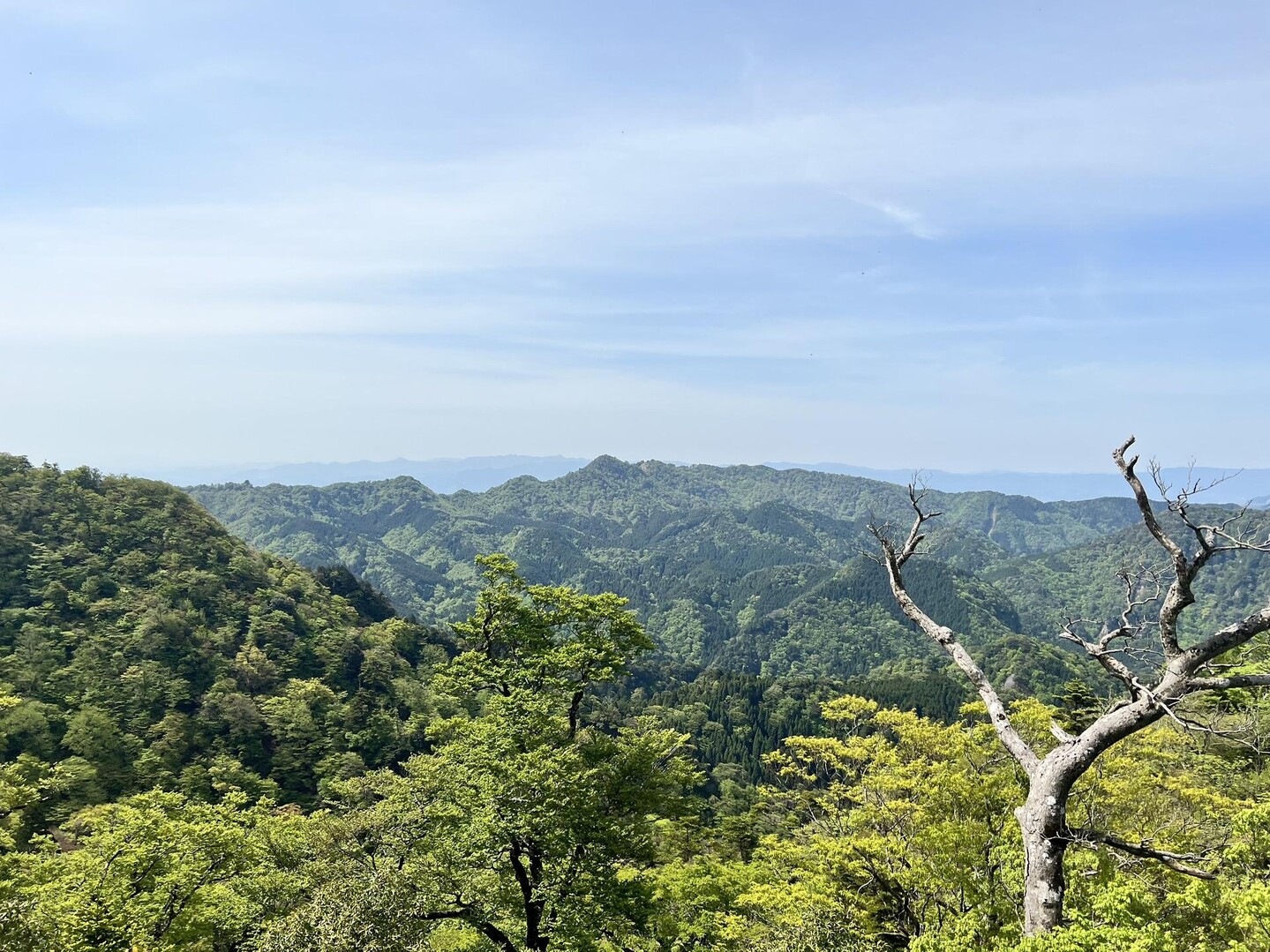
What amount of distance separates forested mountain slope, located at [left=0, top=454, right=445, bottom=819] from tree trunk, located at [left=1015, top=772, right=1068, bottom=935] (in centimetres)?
5101

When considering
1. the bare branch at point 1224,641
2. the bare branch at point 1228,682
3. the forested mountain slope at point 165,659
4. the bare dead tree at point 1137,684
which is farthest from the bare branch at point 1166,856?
the forested mountain slope at point 165,659

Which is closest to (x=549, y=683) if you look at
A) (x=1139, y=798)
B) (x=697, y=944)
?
(x=697, y=944)

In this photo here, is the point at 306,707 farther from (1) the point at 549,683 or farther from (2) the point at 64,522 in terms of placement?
(1) the point at 549,683

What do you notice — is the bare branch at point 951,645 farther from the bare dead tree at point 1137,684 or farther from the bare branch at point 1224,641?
the bare branch at point 1224,641

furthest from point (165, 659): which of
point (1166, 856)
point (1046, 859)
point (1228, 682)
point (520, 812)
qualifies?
point (1228, 682)

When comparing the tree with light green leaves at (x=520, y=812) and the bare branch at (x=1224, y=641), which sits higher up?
the bare branch at (x=1224, y=641)

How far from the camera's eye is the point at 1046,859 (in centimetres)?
1105

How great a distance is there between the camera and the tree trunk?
1096 cm

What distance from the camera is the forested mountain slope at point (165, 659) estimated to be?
5422 centimetres

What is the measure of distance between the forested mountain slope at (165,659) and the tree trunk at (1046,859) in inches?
2008

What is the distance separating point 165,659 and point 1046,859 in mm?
80240

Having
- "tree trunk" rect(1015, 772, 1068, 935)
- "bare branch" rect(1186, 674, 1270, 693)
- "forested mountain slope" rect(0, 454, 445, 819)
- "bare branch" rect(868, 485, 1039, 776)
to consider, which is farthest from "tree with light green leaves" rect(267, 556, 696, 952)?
"forested mountain slope" rect(0, 454, 445, 819)

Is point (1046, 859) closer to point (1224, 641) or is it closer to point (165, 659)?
point (1224, 641)

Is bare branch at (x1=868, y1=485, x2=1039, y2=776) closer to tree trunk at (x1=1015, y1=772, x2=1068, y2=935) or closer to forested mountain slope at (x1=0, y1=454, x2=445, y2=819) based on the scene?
tree trunk at (x1=1015, y1=772, x2=1068, y2=935)
